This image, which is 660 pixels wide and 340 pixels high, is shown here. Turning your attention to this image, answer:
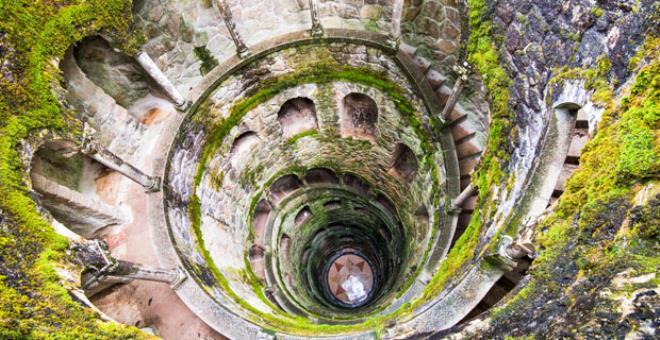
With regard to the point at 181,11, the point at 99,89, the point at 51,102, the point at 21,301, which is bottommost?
the point at 21,301

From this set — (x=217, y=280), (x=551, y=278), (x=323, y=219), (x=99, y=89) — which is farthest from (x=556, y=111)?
(x=323, y=219)

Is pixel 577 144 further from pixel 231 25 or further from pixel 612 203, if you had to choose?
pixel 231 25

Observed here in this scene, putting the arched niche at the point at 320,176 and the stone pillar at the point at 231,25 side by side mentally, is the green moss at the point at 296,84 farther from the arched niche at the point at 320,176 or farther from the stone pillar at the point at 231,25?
the arched niche at the point at 320,176

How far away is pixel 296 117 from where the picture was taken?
12.4m

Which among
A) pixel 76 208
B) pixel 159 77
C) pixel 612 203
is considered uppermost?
pixel 159 77

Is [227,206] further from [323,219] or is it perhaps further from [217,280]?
[323,219]

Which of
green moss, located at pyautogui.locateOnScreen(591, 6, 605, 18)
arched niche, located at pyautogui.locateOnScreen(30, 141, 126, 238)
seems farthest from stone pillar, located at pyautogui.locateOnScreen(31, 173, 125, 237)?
green moss, located at pyautogui.locateOnScreen(591, 6, 605, 18)

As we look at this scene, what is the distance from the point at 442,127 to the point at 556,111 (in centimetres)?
418

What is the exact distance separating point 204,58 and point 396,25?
18.0 feet

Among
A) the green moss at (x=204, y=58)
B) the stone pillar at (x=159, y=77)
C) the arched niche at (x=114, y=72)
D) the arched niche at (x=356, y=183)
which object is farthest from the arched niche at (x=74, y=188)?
the arched niche at (x=356, y=183)

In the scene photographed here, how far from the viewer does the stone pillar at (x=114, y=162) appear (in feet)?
26.2

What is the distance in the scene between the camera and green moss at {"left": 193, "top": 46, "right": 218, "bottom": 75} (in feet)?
36.0

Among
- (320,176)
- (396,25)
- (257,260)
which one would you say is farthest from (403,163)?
(257,260)

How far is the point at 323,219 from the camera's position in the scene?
16.1 metres
